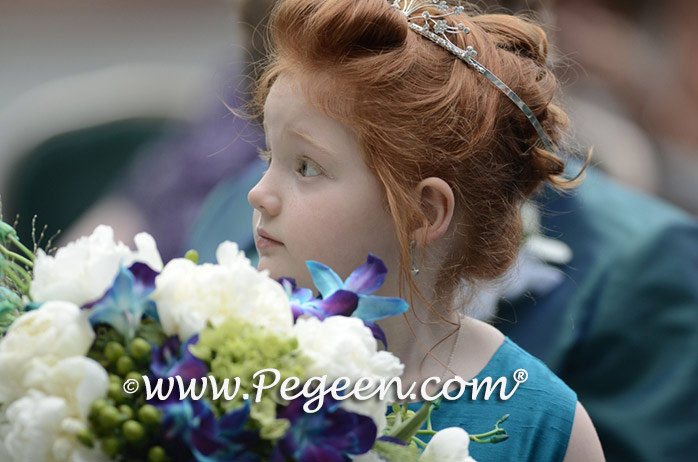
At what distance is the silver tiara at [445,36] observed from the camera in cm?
137

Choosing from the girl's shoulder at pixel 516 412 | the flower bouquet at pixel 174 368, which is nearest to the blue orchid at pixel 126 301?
the flower bouquet at pixel 174 368

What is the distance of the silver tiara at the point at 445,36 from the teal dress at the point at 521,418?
0.45m

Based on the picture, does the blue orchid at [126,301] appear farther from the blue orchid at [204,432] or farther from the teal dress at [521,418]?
the teal dress at [521,418]

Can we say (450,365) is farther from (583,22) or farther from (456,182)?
(583,22)

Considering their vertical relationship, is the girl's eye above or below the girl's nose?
above

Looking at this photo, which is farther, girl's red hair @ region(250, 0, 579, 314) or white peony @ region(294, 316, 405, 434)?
girl's red hair @ region(250, 0, 579, 314)

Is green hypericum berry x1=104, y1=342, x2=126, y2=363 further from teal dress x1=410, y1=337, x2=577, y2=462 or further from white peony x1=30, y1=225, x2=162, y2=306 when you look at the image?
teal dress x1=410, y1=337, x2=577, y2=462

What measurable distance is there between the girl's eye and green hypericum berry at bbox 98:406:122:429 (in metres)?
0.64

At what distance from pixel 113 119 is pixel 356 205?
275cm

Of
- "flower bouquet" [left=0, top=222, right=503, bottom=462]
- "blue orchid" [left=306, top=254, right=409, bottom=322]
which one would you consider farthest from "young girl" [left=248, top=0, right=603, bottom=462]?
"flower bouquet" [left=0, top=222, right=503, bottom=462]

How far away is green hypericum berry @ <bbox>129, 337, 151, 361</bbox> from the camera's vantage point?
771mm

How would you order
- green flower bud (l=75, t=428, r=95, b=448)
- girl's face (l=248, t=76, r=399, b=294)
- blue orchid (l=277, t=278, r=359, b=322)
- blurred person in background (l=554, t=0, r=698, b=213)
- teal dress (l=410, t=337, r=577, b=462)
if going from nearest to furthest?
green flower bud (l=75, t=428, r=95, b=448) → blue orchid (l=277, t=278, r=359, b=322) → girl's face (l=248, t=76, r=399, b=294) → teal dress (l=410, t=337, r=577, b=462) → blurred person in background (l=554, t=0, r=698, b=213)

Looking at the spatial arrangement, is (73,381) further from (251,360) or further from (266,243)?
(266,243)

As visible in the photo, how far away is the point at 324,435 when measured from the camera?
0.78m
